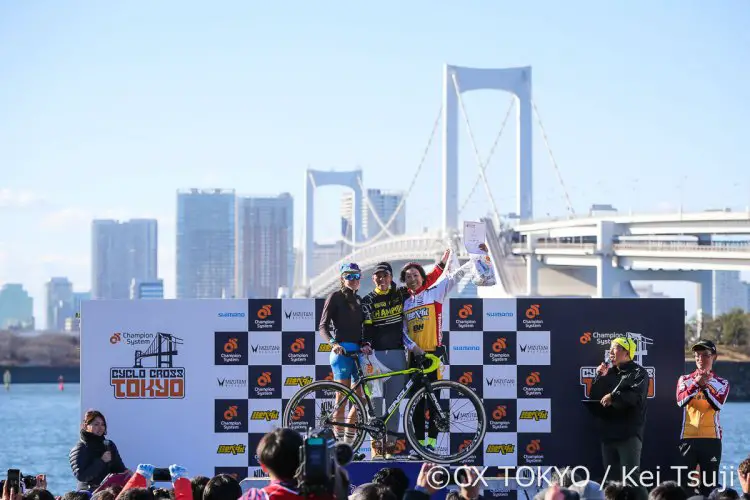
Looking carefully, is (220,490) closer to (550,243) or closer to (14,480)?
(14,480)

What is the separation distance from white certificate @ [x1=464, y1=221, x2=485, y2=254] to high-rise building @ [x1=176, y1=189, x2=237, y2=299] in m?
133

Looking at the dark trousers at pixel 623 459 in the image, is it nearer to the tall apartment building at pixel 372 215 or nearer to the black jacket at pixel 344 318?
the black jacket at pixel 344 318

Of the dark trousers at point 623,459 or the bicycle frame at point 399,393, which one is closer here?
the bicycle frame at point 399,393

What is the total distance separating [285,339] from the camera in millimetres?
7648

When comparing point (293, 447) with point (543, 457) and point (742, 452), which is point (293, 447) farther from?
point (742, 452)

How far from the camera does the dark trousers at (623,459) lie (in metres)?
7.21

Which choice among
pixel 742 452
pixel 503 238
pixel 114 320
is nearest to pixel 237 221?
pixel 503 238

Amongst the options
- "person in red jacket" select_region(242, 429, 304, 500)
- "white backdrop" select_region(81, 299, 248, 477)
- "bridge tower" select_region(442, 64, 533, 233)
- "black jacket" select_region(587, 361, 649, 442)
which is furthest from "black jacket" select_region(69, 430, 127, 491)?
"bridge tower" select_region(442, 64, 533, 233)

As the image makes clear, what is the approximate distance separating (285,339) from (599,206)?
30986 mm

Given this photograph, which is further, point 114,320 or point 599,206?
point 599,206

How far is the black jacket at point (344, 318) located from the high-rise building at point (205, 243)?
133 m

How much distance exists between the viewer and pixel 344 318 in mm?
7066

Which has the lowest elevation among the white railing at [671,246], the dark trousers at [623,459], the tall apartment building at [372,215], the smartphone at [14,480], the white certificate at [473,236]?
the dark trousers at [623,459]

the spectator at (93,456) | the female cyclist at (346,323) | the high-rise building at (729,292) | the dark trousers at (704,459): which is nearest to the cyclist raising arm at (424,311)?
the female cyclist at (346,323)
